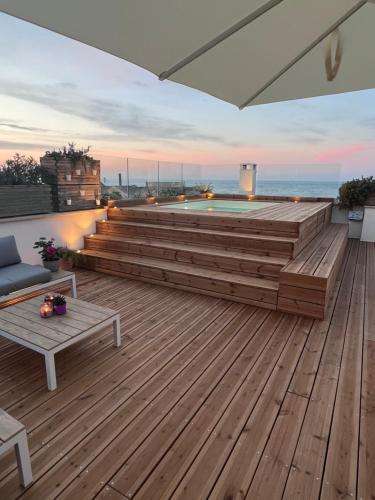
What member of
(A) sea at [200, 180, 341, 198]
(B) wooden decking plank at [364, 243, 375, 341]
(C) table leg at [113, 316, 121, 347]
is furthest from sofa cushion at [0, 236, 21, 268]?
(A) sea at [200, 180, 341, 198]

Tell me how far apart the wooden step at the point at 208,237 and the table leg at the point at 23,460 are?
3189 mm

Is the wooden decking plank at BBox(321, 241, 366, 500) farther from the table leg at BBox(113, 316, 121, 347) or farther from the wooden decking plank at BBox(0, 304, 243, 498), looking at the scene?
the table leg at BBox(113, 316, 121, 347)

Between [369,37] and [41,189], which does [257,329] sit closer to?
[369,37]

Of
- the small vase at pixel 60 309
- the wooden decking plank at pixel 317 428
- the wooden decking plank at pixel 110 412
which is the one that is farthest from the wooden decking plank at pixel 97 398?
the wooden decking plank at pixel 317 428

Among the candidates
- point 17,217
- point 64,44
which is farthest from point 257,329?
point 64,44

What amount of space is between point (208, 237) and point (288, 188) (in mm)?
4605

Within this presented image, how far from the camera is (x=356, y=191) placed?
627 centimetres

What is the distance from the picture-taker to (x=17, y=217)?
396 centimetres

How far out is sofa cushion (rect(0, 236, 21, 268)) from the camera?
320 centimetres

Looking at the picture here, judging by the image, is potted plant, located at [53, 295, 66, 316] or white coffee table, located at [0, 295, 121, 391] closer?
white coffee table, located at [0, 295, 121, 391]

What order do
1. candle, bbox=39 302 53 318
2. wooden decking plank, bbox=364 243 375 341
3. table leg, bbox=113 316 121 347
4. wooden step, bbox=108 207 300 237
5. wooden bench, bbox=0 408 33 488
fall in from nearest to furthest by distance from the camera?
wooden bench, bbox=0 408 33 488 → candle, bbox=39 302 53 318 → table leg, bbox=113 316 121 347 → wooden decking plank, bbox=364 243 375 341 → wooden step, bbox=108 207 300 237

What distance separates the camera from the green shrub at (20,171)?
4042mm

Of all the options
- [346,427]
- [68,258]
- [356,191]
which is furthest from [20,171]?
[356,191]

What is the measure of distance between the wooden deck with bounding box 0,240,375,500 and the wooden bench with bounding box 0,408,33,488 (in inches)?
2.8
